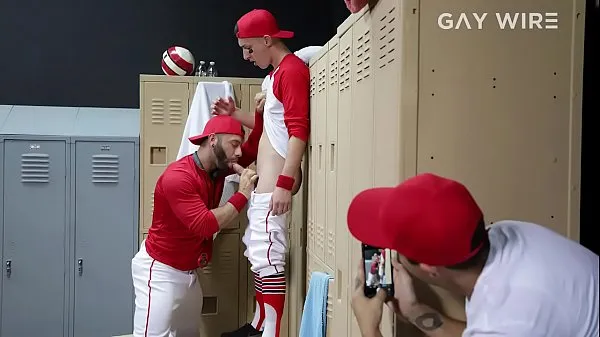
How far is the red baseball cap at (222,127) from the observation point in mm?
3037

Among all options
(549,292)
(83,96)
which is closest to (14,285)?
(83,96)

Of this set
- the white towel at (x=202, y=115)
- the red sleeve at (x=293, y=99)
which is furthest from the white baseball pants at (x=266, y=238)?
the white towel at (x=202, y=115)

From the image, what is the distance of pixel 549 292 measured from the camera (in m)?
1.21

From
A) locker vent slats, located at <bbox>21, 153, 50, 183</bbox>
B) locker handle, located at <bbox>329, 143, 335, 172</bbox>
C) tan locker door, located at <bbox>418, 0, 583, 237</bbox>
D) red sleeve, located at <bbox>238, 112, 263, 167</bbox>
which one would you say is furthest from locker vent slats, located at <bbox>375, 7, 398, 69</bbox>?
locker vent slats, located at <bbox>21, 153, 50, 183</bbox>

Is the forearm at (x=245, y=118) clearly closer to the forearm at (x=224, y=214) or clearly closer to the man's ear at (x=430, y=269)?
the forearm at (x=224, y=214)

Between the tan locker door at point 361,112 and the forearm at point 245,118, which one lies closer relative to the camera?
the tan locker door at point 361,112

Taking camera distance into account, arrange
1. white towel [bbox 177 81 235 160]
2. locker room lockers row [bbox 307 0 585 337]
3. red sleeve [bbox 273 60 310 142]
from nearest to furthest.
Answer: locker room lockers row [bbox 307 0 585 337], red sleeve [bbox 273 60 310 142], white towel [bbox 177 81 235 160]

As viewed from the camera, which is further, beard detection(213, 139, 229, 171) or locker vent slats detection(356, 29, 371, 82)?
Result: beard detection(213, 139, 229, 171)

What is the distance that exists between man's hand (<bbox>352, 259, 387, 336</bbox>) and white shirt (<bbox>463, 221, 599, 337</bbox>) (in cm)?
27

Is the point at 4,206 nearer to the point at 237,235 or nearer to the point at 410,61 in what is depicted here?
the point at 237,235

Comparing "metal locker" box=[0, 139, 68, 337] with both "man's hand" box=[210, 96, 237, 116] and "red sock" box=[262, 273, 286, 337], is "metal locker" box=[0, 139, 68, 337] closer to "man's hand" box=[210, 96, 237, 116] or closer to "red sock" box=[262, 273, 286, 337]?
"man's hand" box=[210, 96, 237, 116]

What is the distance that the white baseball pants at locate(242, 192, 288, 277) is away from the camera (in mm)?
2832

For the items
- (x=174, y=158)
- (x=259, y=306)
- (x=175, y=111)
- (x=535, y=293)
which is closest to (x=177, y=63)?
(x=175, y=111)

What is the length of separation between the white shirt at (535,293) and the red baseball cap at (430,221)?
7cm
